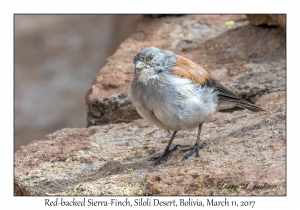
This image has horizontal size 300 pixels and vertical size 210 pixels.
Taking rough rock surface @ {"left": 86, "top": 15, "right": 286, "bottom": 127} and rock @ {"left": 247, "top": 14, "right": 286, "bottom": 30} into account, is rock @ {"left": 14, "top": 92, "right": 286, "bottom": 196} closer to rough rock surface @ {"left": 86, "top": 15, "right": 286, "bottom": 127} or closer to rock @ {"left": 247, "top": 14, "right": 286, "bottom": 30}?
rough rock surface @ {"left": 86, "top": 15, "right": 286, "bottom": 127}

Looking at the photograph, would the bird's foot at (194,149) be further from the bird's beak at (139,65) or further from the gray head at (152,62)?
the bird's beak at (139,65)

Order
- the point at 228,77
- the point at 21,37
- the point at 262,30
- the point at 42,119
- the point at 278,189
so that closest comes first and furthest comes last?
the point at 278,189 → the point at 228,77 → the point at 262,30 → the point at 42,119 → the point at 21,37

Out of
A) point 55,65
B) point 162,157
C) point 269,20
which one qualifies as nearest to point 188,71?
point 162,157

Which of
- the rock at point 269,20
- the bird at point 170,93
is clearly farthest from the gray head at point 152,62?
the rock at point 269,20

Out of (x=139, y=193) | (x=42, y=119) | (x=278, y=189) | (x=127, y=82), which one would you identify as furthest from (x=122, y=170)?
(x=42, y=119)

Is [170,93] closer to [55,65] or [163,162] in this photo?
[163,162]

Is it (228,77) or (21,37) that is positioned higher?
(21,37)

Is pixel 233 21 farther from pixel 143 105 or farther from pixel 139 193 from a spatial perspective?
A: pixel 139 193
